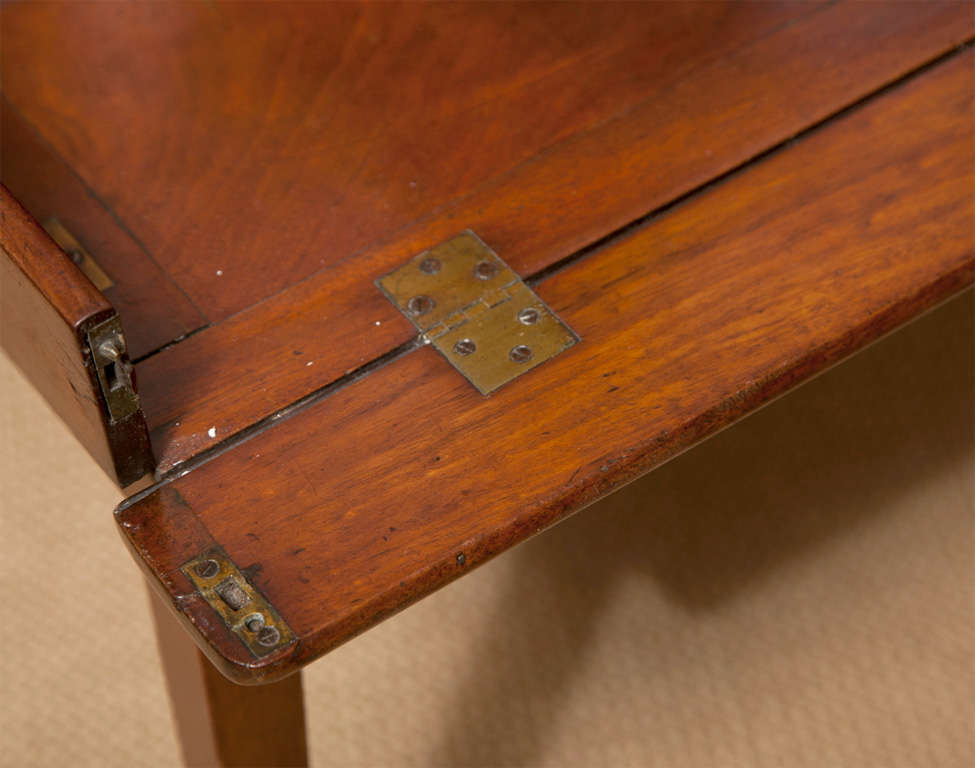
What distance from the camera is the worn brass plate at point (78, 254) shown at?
2.72 feet

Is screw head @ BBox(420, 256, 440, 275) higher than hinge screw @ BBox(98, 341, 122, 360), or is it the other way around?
hinge screw @ BBox(98, 341, 122, 360)

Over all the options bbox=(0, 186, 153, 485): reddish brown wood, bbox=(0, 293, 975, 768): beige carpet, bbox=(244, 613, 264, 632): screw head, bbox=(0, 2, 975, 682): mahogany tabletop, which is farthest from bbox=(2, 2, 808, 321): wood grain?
bbox=(0, 293, 975, 768): beige carpet

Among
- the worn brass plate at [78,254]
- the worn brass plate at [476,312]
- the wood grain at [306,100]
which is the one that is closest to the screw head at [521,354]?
the worn brass plate at [476,312]

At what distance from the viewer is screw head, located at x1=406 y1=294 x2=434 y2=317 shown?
0.80 meters

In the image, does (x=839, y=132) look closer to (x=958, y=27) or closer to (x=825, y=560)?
(x=958, y=27)

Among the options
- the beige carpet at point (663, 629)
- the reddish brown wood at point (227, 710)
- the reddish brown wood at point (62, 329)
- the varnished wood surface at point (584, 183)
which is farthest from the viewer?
the beige carpet at point (663, 629)

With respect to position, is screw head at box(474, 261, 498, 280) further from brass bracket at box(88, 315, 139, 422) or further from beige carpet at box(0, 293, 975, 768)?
beige carpet at box(0, 293, 975, 768)

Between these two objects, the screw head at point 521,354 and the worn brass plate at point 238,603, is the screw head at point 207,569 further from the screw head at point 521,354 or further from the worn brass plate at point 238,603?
the screw head at point 521,354

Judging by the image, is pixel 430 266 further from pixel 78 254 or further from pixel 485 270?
pixel 78 254

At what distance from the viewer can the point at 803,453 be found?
4.72 feet

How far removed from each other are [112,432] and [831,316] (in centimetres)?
42

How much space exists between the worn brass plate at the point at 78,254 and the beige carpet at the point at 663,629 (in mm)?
604

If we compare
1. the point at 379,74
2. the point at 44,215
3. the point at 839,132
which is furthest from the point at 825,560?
the point at 44,215

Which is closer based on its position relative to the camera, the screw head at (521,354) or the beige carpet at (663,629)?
the screw head at (521,354)
